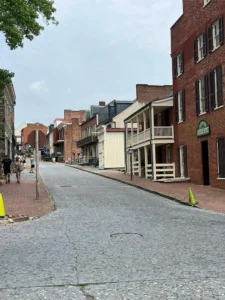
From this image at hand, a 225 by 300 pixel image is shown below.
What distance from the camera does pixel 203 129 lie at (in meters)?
20.9

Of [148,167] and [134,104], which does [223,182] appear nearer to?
[148,167]

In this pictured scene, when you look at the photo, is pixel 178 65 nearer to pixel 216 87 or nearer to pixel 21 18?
pixel 216 87

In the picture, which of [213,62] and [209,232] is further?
[213,62]

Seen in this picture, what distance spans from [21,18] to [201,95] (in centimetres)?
1059

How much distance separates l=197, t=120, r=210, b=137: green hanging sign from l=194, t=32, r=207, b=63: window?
356 centimetres

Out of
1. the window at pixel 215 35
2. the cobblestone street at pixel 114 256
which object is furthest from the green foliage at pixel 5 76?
the window at pixel 215 35

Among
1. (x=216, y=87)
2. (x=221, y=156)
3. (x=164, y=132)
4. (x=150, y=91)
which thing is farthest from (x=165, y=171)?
(x=150, y=91)

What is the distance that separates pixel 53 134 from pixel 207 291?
Answer: 78373mm

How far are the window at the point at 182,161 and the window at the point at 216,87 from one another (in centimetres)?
476

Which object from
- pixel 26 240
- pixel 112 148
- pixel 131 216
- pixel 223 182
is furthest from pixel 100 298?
pixel 112 148

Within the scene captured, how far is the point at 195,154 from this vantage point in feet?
72.8

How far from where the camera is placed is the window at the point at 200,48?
21017 mm

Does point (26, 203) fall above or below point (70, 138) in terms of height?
below

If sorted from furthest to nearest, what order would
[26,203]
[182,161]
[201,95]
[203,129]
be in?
[182,161] < [201,95] < [203,129] < [26,203]
